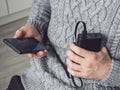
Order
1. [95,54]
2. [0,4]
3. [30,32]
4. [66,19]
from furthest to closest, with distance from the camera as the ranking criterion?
[0,4]
[30,32]
[66,19]
[95,54]

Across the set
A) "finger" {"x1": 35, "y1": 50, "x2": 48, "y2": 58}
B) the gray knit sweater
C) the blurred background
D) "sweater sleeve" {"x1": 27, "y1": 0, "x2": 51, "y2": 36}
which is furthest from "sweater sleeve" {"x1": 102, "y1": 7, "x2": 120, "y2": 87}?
the blurred background

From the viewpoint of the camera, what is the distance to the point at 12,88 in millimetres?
890

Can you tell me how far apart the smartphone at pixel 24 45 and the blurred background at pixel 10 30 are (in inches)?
41.7

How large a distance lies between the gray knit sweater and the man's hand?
2 cm

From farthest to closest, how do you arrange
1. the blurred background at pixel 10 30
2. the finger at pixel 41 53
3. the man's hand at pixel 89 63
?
the blurred background at pixel 10 30 → the finger at pixel 41 53 → the man's hand at pixel 89 63

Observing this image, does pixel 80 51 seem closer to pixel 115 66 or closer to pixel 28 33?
pixel 115 66

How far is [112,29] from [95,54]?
8 centimetres

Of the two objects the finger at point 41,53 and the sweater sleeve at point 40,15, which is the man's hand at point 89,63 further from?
the sweater sleeve at point 40,15

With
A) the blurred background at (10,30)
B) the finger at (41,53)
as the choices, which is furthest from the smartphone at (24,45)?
the blurred background at (10,30)

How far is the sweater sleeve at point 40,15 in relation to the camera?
91 cm

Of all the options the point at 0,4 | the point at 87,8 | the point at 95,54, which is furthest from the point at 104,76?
the point at 0,4

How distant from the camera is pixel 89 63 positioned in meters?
0.65

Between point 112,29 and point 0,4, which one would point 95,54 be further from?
point 0,4

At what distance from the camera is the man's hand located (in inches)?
25.8
